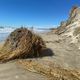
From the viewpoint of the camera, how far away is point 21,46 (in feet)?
25.2

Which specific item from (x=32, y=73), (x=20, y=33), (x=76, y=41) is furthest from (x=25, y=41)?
(x=76, y=41)

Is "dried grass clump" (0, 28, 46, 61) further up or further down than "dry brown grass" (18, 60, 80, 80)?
further up

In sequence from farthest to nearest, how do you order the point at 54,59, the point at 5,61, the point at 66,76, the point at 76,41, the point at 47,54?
1. the point at 76,41
2. the point at 47,54
3. the point at 54,59
4. the point at 5,61
5. the point at 66,76

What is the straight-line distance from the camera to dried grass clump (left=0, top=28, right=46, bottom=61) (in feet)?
24.1

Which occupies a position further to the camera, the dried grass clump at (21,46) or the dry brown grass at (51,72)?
the dried grass clump at (21,46)

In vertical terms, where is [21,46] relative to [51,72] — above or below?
above

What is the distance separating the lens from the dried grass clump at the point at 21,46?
736 centimetres

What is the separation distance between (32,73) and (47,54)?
2688 millimetres

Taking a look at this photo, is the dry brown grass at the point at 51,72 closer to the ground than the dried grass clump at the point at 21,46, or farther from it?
closer to the ground

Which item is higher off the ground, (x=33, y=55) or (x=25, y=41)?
(x=25, y=41)

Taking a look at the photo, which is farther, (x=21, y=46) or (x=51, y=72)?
(x=21, y=46)

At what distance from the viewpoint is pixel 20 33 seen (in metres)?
8.13

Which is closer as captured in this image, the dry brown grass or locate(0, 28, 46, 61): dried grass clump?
the dry brown grass

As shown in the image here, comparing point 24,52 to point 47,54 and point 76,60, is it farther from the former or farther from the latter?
point 76,60
